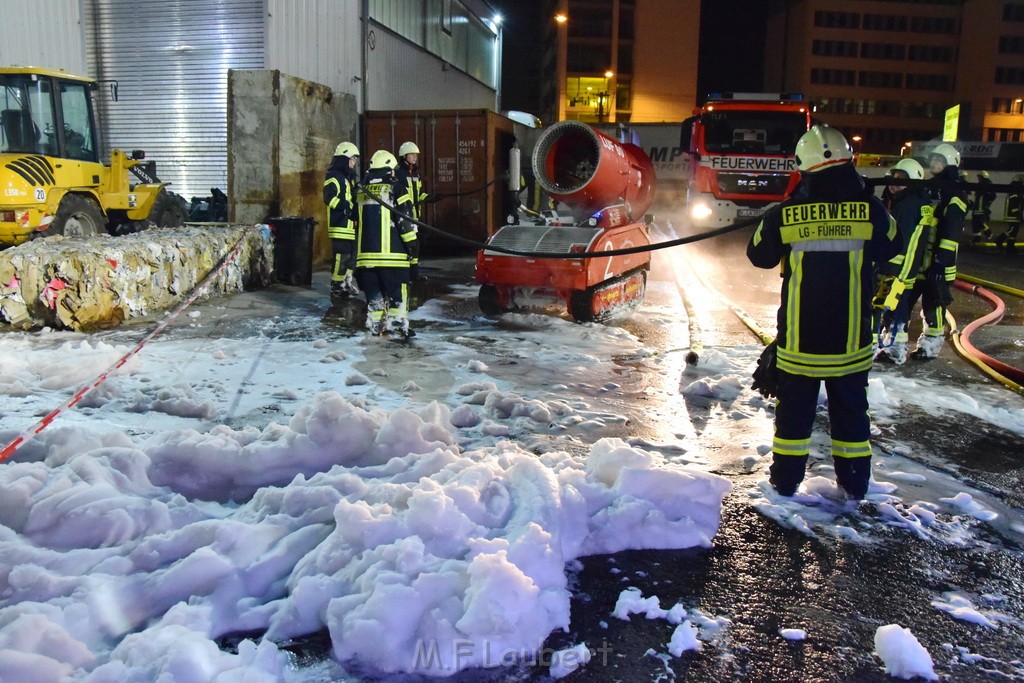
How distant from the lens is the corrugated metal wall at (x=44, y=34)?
15.7 metres

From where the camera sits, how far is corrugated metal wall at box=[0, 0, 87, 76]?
1573 cm

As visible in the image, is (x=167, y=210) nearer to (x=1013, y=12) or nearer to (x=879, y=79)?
(x=879, y=79)

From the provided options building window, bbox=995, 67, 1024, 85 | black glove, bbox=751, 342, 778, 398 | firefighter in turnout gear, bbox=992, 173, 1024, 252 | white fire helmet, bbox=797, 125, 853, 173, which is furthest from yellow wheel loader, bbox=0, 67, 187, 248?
building window, bbox=995, 67, 1024, 85

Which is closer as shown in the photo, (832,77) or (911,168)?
(911,168)

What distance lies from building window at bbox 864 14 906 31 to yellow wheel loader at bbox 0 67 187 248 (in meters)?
85.9

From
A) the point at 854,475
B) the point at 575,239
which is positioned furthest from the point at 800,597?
the point at 575,239

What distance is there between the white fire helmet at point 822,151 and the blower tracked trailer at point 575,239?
164 inches

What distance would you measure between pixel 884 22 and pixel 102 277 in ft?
300

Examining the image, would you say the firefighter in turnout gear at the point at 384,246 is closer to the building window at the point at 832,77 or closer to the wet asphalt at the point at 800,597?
the wet asphalt at the point at 800,597

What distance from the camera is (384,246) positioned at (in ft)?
25.1

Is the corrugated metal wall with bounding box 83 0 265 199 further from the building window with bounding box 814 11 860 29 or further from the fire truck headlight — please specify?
the building window with bounding box 814 11 860 29

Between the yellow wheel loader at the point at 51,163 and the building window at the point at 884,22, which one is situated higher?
the building window at the point at 884,22

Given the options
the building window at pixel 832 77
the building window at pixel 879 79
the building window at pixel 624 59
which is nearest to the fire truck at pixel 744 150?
the building window at pixel 624 59

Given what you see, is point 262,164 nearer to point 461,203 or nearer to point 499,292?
point 461,203
